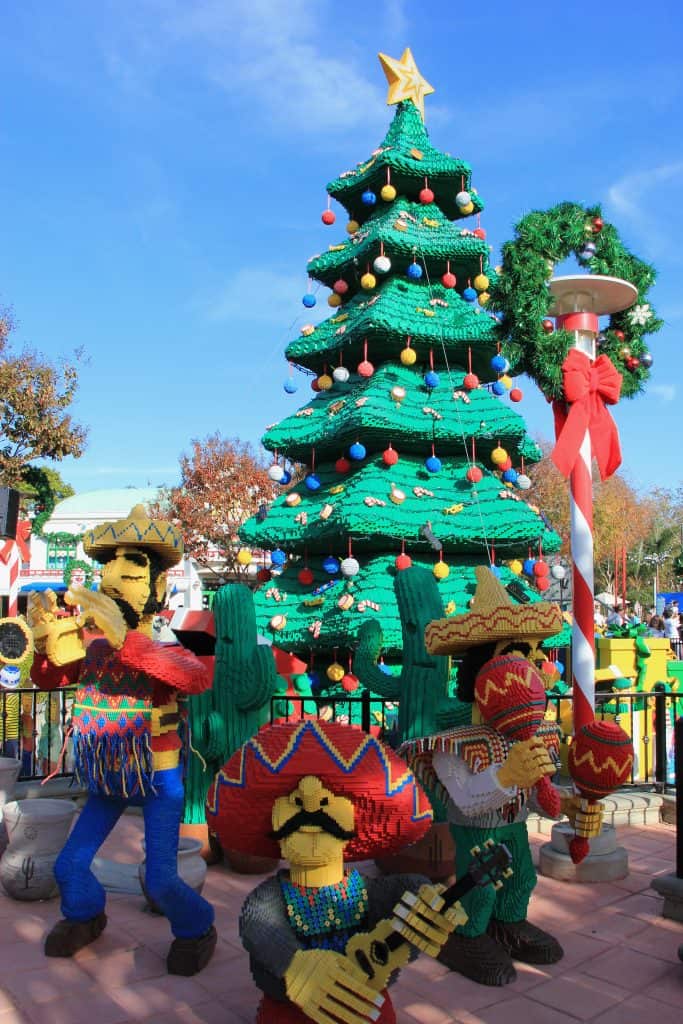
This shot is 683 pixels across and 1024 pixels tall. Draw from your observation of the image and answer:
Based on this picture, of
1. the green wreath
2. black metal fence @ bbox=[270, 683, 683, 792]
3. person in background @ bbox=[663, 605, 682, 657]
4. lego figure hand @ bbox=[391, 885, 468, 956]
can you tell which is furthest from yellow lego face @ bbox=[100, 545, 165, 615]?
person in background @ bbox=[663, 605, 682, 657]

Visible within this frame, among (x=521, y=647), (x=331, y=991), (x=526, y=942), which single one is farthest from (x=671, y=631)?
(x=331, y=991)

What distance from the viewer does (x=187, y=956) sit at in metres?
Result: 3.79

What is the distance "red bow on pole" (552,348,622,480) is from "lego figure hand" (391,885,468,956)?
309 cm

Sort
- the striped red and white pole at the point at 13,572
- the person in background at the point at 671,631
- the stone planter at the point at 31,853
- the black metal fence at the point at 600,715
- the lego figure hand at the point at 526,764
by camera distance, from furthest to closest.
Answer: the person in background at the point at 671,631
the striped red and white pole at the point at 13,572
the black metal fence at the point at 600,715
the stone planter at the point at 31,853
the lego figure hand at the point at 526,764

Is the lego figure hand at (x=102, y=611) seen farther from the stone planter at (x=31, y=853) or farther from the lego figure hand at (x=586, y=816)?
the lego figure hand at (x=586, y=816)

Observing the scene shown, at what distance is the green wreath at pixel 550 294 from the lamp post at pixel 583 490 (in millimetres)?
179

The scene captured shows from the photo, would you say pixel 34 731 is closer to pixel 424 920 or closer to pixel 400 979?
pixel 400 979

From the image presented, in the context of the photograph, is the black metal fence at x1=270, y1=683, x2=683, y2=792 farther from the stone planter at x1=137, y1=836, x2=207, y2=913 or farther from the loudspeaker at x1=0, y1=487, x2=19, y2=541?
the loudspeaker at x1=0, y1=487, x2=19, y2=541

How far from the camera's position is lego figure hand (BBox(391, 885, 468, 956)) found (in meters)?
2.48

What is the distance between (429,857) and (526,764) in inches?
84.1

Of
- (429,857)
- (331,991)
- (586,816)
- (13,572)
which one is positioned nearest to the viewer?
(331,991)

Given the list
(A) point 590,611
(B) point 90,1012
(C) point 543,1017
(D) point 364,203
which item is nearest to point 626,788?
(A) point 590,611

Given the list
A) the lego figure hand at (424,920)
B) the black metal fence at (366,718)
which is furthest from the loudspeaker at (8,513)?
the lego figure hand at (424,920)

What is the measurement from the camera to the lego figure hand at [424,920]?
2.48 m
